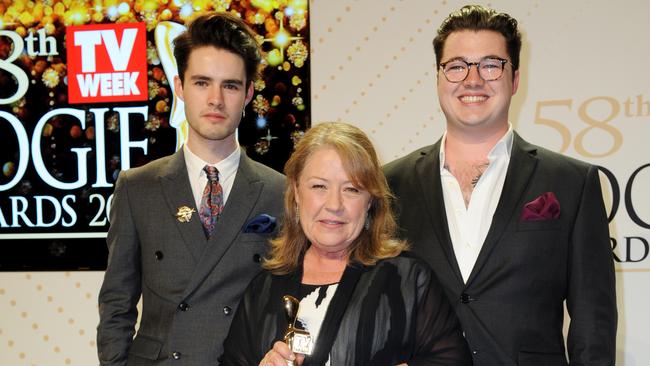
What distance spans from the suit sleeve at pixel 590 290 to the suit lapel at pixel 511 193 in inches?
7.0

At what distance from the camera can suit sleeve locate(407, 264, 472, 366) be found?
1896 millimetres

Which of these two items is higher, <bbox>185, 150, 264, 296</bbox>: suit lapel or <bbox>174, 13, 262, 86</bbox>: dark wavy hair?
<bbox>174, 13, 262, 86</bbox>: dark wavy hair

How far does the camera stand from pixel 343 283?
6.53ft

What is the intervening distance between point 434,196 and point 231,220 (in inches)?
25.9

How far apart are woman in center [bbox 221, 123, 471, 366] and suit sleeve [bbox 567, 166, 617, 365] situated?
41 centimetres

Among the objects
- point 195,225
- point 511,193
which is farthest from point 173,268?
point 511,193

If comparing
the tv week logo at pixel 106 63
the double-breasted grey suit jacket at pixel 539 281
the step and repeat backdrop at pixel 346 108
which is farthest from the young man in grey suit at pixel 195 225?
the tv week logo at pixel 106 63

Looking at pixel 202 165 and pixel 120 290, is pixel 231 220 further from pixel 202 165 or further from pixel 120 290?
pixel 120 290

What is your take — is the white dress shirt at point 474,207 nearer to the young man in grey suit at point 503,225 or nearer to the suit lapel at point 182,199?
the young man in grey suit at point 503,225

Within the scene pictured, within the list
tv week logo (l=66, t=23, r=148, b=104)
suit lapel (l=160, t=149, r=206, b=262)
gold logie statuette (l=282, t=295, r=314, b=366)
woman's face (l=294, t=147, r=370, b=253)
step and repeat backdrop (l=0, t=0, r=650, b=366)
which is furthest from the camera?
tv week logo (l=66, t=23, r=148, b=104)

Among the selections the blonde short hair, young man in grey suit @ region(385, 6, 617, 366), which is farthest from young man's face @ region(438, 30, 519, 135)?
the blonde short hair

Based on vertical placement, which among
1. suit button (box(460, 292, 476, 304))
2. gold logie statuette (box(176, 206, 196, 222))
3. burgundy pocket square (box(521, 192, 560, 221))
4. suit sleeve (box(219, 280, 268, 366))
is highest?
burgundy pocket square (box(521, 192, 560, 221))

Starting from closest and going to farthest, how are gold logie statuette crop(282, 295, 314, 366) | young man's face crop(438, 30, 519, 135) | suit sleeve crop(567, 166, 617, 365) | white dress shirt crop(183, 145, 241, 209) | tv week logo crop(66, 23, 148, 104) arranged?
1. gold logie statuette crop(282, 295, 314, 366)
2. suit sleeve crop(567, 166, 617, 365)
3. young man's face crop(438, 30, 519, 135)
4. white dress shirt crop(183, 145, 241, 209)
5. tv week logo crop(66, 23, 148, 104)

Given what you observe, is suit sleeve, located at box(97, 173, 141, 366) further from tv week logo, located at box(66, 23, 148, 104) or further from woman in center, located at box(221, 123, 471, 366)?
tv week logo, located at box(66, 23, 148, 104)
